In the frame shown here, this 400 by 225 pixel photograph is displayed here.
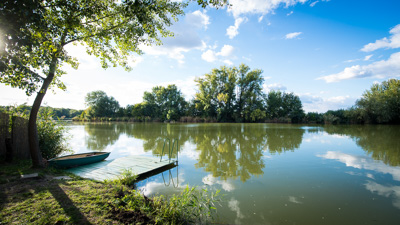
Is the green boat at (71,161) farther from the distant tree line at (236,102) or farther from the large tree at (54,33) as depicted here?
the distant tree line at (236,102)

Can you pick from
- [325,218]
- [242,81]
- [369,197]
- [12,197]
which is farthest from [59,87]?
[242,81]

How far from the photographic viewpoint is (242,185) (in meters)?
5.25

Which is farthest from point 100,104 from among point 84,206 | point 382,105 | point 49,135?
point 382,105

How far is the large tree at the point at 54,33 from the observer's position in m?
4.61

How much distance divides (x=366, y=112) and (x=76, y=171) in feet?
160

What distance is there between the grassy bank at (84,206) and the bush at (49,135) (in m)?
3.12

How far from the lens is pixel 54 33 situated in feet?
19.8

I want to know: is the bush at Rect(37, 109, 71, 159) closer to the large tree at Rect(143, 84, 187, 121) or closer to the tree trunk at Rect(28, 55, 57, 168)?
the tree trunk at Rect(28, 55, 57, 168)

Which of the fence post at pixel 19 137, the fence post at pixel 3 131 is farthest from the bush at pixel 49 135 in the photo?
the fence post at pixel 3 131

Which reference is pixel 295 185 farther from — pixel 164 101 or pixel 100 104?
pixel 100 104

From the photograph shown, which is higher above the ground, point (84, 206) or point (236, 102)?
point (236, 102)

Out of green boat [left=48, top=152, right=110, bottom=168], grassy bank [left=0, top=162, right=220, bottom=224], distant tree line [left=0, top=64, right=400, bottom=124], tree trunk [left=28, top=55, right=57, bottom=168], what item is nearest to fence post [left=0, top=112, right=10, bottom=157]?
tree trunk [left=28, top=55, right=57, bottom=168]

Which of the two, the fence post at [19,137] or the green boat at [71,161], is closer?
the green boat at [71,161]

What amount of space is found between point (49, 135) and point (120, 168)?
3672 millimetres
